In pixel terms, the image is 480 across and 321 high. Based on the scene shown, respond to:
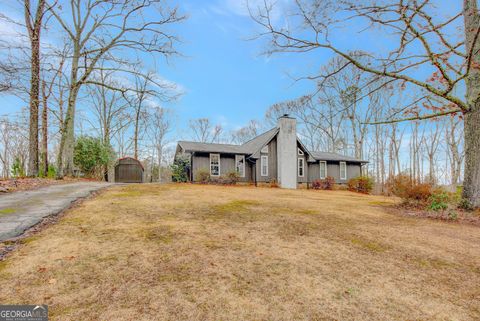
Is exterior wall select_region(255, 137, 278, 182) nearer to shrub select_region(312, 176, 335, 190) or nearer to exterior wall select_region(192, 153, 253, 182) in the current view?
exterior wall select_region(192, 153, 253, 182)

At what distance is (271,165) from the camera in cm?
2006

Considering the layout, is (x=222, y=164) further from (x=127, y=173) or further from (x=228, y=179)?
(x=127, y=173)

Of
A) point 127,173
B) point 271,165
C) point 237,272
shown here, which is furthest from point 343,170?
point 237,272

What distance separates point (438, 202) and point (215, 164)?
1451 cm

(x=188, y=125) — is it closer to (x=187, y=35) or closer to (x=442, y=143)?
(x=187, y=35)

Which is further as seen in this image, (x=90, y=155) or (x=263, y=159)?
(x=263, y=159)

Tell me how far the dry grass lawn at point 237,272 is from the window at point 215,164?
47.5ft

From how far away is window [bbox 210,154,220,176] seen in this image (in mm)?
19406

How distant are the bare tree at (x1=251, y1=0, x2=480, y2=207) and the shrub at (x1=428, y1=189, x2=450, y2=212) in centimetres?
54

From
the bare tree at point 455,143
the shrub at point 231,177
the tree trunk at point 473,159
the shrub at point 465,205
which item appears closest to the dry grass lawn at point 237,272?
the shrub at point 465,205

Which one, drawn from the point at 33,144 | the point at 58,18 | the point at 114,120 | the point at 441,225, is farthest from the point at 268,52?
the point at 114,120

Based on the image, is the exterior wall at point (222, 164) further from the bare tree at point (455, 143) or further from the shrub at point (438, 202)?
the bare tree at point (455, 143)

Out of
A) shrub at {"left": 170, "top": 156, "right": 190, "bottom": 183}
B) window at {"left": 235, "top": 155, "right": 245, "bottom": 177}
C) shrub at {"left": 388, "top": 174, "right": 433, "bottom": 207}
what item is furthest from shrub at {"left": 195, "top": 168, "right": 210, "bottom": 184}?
shrub at {"left": 388, "top": 174, "right": 433, "bottom": 207}

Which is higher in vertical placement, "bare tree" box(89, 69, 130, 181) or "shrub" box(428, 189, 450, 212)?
"bare tree" box(89, 69, 130, 181)
